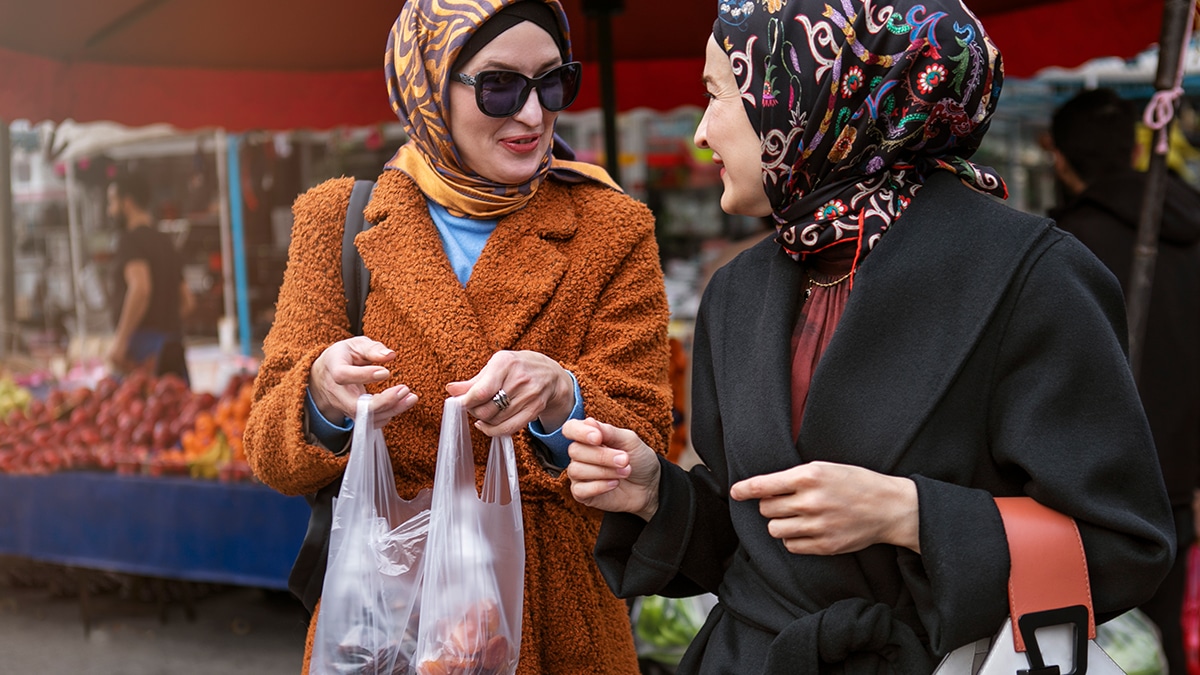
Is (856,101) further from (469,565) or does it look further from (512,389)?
(469,565)

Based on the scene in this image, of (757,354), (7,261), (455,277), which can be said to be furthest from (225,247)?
(757,354)

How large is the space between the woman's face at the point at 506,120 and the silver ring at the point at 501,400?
1.51 feet

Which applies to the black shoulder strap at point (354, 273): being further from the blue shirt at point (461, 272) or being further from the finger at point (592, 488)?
the finger at point (592, 488)

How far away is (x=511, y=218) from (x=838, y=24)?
0.69 meters

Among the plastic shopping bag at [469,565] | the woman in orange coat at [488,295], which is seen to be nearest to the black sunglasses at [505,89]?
the woman in orange coat at [488,295]

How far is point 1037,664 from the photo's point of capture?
117cm

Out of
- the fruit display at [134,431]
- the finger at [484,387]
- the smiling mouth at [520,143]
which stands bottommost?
the fruit display at [134,431]

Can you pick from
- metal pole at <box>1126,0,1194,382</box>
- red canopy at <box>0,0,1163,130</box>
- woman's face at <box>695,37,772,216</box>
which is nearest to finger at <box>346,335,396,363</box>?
woman's face at <box>695,37,772,216</box>

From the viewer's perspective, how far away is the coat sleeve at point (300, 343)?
1576 mm

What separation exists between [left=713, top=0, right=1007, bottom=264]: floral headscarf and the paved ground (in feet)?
12.4

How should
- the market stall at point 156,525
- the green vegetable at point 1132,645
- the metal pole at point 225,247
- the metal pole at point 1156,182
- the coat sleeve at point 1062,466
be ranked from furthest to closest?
the metal pole at point 225,247 → the market stall at point 156,525 → the green vegetable at point 1132,645 → the metal pole at point 1156,182 → the coat sleeve at point 1062,466

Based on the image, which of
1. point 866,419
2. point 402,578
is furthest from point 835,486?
point 402,578

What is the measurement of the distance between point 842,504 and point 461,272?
812 mm

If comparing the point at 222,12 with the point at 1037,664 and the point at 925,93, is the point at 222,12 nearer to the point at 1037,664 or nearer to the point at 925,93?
the point at 925,93
